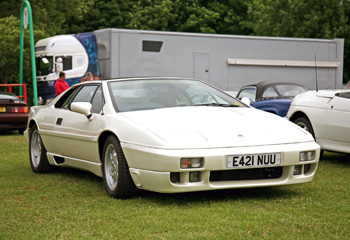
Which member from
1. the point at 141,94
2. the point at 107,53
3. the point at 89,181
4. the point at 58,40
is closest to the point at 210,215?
the point at 141,94

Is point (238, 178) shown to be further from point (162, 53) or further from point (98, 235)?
point (162, 53)

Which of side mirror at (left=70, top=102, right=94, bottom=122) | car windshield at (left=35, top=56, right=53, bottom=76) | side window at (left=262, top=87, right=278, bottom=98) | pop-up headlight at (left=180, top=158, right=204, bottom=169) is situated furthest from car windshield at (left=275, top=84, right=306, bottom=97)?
car windshield at (left=35, top=56, right=53, bottom=76)

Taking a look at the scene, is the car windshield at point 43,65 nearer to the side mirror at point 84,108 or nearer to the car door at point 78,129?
the car door at point 78,129

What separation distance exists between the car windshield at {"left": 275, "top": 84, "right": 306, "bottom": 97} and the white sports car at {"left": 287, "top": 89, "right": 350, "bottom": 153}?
4.38 metres

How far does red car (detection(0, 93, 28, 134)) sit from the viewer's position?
16.1 meters

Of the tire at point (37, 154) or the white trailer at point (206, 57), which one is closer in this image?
the tire at point (37, 154)

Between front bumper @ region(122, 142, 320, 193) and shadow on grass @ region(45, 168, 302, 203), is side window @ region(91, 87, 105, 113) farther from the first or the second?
shadow on grass @ region(45, 168, 302, 203)

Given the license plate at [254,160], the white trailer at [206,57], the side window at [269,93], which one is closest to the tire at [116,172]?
the license plate at [254,160]

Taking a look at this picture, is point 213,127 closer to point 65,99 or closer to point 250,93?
point 65,99

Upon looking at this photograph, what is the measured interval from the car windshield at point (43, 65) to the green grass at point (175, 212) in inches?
578

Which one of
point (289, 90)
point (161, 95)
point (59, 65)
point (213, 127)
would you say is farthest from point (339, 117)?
point (59, 65)

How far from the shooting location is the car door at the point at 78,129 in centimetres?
673

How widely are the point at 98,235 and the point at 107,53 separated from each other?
15.1 metres

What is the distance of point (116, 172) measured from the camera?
6.16 meters
